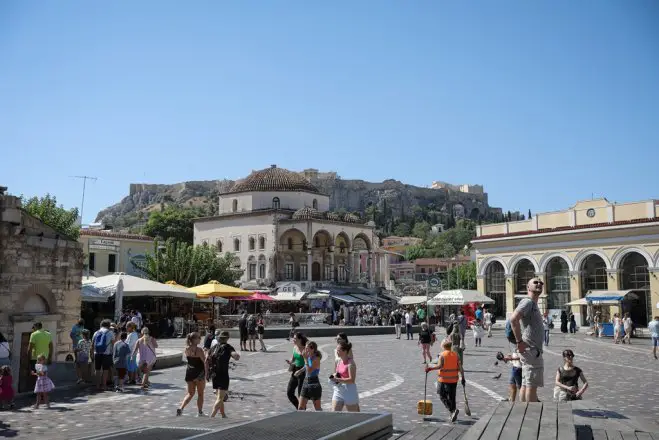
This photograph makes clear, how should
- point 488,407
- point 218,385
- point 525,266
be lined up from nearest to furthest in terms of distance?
point 218,385 < point 488,407 < point 525,266

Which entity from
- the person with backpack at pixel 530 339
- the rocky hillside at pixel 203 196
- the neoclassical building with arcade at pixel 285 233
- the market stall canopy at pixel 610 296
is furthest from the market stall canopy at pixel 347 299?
the rocky hillside at pixel 203 196

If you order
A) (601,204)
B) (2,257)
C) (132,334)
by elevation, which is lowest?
(132,334)

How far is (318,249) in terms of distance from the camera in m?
58.8

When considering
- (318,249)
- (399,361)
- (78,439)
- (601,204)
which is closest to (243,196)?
(318,249)

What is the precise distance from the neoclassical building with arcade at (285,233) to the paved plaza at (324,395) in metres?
34.1

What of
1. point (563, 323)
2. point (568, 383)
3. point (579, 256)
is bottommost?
point (563, 323)

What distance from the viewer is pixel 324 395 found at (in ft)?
44.1

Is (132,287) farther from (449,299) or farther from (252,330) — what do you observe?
(449,299)

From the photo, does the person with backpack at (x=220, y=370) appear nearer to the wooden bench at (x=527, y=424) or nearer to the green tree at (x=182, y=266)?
the wooden bench at (x=527, y=424)

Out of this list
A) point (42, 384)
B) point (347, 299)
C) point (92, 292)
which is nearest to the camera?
point (42, 384)

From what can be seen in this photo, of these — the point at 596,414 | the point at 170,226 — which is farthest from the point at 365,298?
the point at 596,414

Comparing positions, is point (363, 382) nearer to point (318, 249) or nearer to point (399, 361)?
point (399, 361)

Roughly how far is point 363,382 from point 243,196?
152 feet

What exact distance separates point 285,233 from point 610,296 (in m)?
27.8
